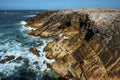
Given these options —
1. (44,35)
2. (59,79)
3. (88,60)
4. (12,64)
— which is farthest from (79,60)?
(44,35)

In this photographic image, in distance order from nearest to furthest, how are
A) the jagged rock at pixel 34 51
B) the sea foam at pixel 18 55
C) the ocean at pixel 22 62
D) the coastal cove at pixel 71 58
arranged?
the coastal cove at pixel 71 58 → the ocean at pixel 22 62 → the sea foam at pixel 18 55 → the jagged rock at pixel 34 51

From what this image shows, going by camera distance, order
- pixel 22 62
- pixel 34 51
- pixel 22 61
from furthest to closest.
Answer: pixel 34 51
pixel 22 61
pixel 22 62

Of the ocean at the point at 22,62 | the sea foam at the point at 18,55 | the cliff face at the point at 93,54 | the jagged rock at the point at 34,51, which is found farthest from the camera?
the jagged rock at the point at 34,51

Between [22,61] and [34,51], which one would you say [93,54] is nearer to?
[22,61]

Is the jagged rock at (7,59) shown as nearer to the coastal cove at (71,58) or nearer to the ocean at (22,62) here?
the coastal cove at (71,58)

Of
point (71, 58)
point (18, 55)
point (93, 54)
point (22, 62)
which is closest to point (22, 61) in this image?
point (22, 62)

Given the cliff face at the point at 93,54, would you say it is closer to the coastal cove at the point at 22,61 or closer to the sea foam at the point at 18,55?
the sea foam at the point at 18,55

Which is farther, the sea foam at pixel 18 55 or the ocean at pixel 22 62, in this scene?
the sea foam at pixel 18 55

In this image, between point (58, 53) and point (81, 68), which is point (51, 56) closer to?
point (58, 53)

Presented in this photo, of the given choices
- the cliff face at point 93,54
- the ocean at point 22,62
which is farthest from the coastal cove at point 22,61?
the cliff face at point 93,54

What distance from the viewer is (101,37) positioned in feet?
84.0

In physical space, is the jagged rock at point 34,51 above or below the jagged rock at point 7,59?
above

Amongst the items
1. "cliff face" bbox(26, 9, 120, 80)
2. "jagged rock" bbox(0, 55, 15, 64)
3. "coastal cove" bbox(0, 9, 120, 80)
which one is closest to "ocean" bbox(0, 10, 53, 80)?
"coastal cove" bbox(0, 9, 120, 80)

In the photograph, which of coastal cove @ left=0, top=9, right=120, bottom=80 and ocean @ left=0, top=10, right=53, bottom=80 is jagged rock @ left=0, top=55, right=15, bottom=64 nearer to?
coastal cove @ left=0, top=9, right=120, bottom=80
